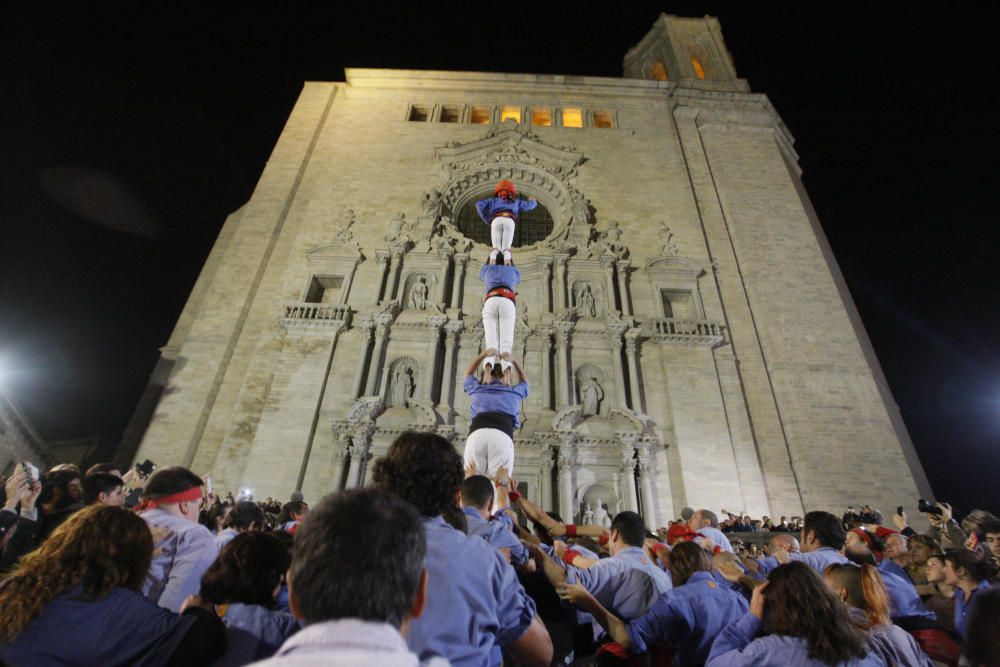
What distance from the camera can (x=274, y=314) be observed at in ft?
56.3

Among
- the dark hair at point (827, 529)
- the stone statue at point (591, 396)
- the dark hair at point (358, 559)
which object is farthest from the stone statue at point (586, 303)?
the dark hair at point (358, 559)

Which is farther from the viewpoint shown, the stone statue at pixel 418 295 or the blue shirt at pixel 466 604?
the stone statue at pixel 418 295

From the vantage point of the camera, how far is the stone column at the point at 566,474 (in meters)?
A: 13.5

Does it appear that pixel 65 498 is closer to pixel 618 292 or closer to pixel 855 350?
pixel 618 292

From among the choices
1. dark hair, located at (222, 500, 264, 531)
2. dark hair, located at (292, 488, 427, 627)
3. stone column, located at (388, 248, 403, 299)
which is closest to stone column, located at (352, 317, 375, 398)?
stone column, located at (388, 248, 403, 299)

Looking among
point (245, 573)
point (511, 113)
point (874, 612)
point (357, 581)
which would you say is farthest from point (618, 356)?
point (357, 581)

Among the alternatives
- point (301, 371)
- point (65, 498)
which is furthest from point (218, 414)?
point (65, 498)

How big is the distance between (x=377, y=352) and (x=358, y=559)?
15.1 meters

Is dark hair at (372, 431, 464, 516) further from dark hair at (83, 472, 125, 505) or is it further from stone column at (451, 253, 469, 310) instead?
stone column at (451, 253, 469, 310)

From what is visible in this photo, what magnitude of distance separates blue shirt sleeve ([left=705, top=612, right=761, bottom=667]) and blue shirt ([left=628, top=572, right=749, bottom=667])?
1.23 ft

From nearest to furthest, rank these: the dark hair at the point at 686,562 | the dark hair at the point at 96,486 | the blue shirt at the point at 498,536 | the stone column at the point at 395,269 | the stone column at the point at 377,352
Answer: the blue shirt at the point at 498,536 < the dark hair at the point at 686,562 < the dark hair at the point at 96,486 < the stone column at the point at 377,352 < the stone column at the point at 395,269

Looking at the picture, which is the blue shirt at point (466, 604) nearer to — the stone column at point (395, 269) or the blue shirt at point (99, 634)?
the blue shirt at point (99, 634)

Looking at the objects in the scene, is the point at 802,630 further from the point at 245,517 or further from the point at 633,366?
the point at 633,366

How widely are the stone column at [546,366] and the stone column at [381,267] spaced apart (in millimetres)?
5741
